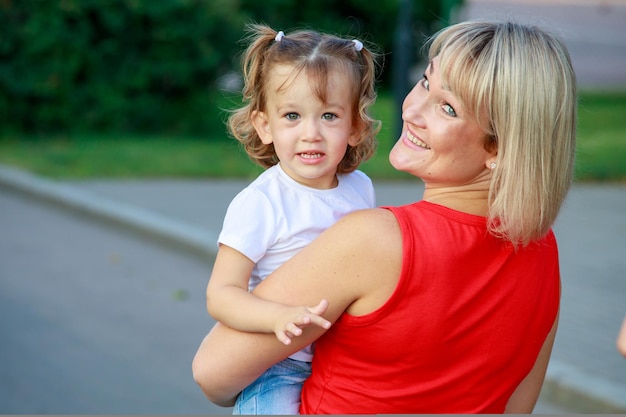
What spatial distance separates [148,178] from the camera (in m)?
11.0

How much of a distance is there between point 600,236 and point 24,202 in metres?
5.52

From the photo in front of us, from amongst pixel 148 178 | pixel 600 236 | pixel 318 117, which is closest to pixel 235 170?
pixel 148 178

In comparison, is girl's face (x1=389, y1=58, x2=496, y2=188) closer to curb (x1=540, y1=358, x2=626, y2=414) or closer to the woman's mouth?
the woman's mouth

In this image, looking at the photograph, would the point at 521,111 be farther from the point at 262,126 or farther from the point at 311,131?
the point at 262,126

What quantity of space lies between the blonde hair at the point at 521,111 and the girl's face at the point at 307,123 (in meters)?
0.46

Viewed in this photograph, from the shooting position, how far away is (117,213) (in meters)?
9.16

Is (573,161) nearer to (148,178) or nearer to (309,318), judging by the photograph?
(309,318)

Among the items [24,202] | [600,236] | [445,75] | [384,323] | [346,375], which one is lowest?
[24,202]

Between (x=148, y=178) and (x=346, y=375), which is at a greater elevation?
(x=346, y=375)

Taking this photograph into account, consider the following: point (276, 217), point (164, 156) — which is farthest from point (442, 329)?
point (164, 156)

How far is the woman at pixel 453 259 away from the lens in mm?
2055

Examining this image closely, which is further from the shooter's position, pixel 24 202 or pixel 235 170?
pixel 235 170

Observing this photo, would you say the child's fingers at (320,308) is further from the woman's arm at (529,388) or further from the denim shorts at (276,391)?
the woman's arm at (529,388)

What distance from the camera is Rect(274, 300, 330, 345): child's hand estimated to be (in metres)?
2.01
